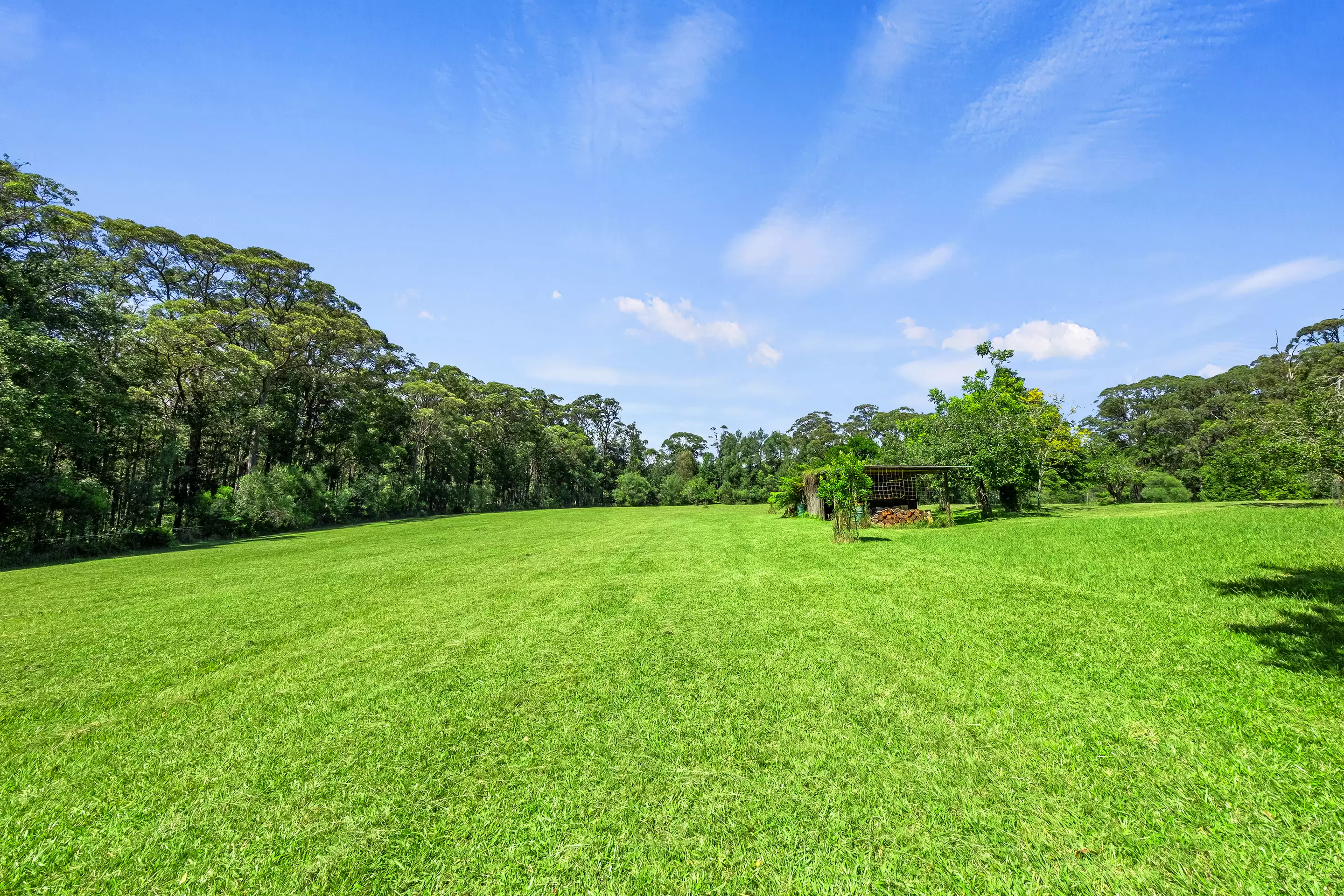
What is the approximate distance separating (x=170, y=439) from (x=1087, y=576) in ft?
121

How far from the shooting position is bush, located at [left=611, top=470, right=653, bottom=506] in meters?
59.4

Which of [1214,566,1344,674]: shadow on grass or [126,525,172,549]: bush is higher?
[126,525,172,549]: bush

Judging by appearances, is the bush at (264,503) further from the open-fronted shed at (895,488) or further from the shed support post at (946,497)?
the shed support post at (946,497)

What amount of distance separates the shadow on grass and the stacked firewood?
12.5 metres

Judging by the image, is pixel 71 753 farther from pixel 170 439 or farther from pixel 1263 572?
pixel 170 439

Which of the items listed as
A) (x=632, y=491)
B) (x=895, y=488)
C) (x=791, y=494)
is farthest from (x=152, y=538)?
(x=632, y=491)

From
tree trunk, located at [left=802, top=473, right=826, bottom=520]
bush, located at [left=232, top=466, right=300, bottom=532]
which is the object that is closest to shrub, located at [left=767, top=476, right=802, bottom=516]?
tree trunk, located at [left=802, top=473, right=826, bottom=520]

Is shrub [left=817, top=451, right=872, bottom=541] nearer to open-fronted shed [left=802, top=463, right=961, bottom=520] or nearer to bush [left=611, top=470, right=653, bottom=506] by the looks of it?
open-fronted shed [left=802, top=463, right=961, bottom=520]

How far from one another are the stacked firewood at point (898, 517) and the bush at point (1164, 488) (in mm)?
29650

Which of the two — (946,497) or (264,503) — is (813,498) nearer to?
(946,497)

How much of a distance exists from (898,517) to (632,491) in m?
42.5

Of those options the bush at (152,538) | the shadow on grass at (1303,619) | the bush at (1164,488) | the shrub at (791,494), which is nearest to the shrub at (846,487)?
the shadow on grass at (1303,619)

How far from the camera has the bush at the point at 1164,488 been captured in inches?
1385

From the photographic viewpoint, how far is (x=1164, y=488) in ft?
116
